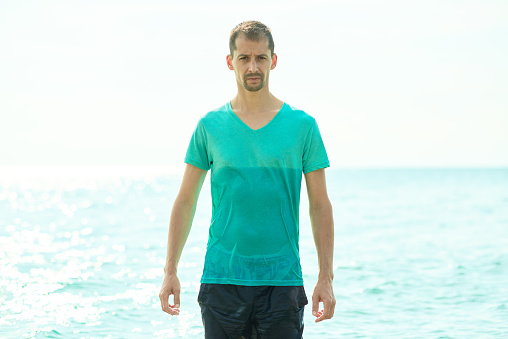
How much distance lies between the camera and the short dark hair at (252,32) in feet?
10.3

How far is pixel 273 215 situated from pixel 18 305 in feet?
27.6

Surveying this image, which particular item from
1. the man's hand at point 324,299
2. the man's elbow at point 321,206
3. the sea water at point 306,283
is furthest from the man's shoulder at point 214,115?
the sea water at point 306,283

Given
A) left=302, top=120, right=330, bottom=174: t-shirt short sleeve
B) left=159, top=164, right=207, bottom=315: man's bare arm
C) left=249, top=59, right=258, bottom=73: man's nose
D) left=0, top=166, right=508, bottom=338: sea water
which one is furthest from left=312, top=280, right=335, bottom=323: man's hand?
left=0, top=166, right=508, bottom=338: sea water

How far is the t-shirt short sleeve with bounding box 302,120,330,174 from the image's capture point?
3.17 meters

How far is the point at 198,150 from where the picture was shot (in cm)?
327

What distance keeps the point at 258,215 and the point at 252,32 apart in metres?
0.87

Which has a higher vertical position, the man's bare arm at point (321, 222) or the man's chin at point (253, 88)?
the man's chin at point (253, 88)

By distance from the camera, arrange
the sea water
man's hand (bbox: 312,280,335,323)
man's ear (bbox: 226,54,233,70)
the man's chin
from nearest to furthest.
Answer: man's hand (bbox: 312,280,335,323)
the man's chin
man's ear (bbox: 226,54,233,70)
the sea water

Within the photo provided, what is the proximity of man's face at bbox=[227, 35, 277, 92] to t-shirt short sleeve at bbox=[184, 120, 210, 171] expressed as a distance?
0.32m

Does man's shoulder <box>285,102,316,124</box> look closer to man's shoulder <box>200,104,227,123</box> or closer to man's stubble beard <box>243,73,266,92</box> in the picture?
man's stubble beard <box>243,73,266,92</box>

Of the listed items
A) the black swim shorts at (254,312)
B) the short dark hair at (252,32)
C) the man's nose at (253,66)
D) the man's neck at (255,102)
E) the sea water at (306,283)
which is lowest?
the sea water at (306,283)

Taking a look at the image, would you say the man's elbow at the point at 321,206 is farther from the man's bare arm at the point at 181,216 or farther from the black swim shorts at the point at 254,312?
the man's bare arm at the point at 181,216

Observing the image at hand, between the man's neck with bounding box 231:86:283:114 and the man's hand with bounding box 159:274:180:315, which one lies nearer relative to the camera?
the man's hand with bounding box 159:274:180:315

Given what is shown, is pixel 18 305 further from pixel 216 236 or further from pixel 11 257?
pixel 216 236
